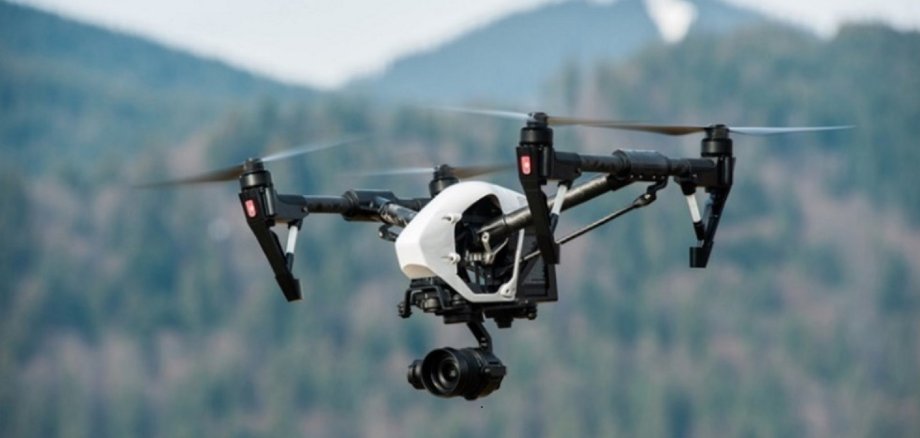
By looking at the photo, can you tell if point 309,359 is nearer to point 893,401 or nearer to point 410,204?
point 893,401

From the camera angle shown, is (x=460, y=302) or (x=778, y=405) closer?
(x=460, y=302)

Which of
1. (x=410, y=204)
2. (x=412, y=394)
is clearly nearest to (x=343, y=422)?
(x=412, y=394)

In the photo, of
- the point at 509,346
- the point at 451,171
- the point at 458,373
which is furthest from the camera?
the point at 509,346

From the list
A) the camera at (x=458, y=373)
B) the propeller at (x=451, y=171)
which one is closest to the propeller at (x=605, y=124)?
the propeller at (x=451, y=171)

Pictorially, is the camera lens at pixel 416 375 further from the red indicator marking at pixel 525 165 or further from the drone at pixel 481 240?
the red indicator marking at pixel 525 165

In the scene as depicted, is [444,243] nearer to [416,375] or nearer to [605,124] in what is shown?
[416,375]

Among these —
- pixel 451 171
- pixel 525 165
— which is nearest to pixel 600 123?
pixel 525 165

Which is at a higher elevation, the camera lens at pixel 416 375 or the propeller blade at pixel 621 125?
A: the propeller blade at pixel 621 125
